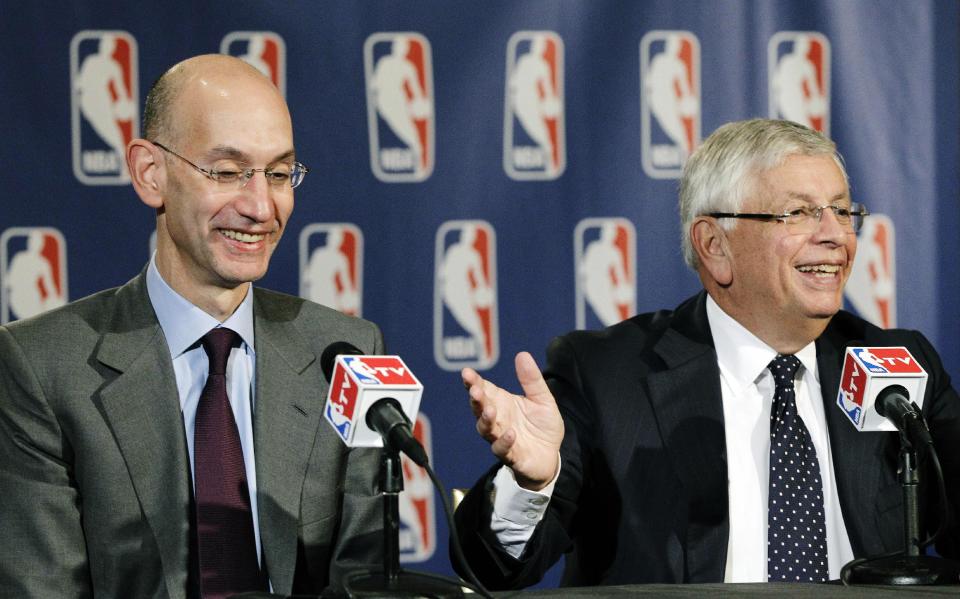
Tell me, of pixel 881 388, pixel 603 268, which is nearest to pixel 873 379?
pixel 881 388

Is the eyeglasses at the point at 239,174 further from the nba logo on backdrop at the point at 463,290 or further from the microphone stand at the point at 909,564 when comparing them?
the nba logo on backdrop at the point at 463,290

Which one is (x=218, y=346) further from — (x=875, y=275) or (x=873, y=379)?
(x=875, y=275)

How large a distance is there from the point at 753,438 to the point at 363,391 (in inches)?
48.2

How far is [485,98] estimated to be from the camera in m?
3.72

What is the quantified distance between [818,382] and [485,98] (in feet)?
4.64

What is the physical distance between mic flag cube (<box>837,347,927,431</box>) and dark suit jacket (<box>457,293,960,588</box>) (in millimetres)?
563

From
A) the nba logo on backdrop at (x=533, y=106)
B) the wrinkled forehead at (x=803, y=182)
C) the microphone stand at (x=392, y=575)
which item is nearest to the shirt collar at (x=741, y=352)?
the wrinkled forehead at (x=803, y=182)

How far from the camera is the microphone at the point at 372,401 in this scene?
1.63 metres

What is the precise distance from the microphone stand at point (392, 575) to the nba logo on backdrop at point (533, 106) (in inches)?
85.8

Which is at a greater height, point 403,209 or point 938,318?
point 403,209

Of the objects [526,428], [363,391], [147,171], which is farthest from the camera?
[147,171]

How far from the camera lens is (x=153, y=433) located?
2.22 m

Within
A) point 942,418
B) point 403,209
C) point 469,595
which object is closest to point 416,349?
point 403,209

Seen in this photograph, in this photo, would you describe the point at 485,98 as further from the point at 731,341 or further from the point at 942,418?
the point at 942,418
